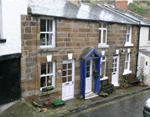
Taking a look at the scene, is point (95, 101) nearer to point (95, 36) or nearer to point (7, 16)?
point (95, 36)

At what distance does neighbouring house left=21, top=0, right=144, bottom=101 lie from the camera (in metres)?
9.40

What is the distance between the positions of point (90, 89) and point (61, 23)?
4.73 m

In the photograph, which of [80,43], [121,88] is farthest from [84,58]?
[121,88]

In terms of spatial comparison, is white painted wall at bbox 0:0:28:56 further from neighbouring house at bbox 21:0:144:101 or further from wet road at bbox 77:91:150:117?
wet road at bbox 77:91:150:117

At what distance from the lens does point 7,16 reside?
8.16 m

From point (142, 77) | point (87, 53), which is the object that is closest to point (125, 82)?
point (142, 77)

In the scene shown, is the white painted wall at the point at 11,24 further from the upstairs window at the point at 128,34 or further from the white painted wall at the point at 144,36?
the white painted wall at the point at 144,36

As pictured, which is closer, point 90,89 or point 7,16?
point 7,16

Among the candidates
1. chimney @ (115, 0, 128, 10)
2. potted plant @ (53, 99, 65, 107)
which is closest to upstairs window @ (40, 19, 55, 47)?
potted plant @ (53, 99, 65, 107)

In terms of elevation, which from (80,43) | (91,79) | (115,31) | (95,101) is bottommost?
(95,101)

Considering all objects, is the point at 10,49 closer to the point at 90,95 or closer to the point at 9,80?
the point at 9,80

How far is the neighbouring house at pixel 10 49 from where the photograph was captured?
8055 millimetres

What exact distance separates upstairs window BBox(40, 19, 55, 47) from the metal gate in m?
1.87

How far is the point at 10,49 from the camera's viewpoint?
8391 mm
